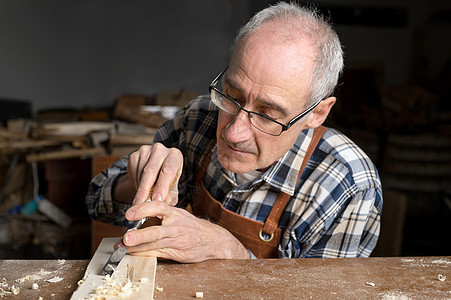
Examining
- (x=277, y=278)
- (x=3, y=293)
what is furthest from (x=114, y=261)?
(x=277, y=278)

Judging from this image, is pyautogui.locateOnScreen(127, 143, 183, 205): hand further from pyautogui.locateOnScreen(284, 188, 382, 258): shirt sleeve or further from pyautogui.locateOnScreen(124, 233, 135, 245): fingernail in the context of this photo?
pyautogui.locateOnScreen(284, 188, 382, 258): shirt sleeve

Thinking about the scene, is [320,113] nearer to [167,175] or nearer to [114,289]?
[167,175]

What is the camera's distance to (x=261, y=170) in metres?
1.92

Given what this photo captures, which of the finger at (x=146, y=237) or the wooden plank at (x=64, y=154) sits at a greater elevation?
the finger at (x=146, y=237)

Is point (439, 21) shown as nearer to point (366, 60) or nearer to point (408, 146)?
point (366, 60)

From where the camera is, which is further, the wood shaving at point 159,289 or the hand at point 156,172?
the hand at point 156,172

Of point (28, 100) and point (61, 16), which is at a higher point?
point (61, 16)

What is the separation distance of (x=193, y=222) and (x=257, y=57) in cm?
56

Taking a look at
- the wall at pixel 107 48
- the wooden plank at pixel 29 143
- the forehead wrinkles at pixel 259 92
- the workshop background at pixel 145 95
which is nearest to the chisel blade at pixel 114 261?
the forehead wrinkles at pixel 259 92

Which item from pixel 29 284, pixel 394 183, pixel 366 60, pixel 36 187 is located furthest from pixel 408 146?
pixel 29 284

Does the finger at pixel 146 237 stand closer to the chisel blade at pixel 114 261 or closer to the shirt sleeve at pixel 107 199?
the chisel blade at pixel 114 261

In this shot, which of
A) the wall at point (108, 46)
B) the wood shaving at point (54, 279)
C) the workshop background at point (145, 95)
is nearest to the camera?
the wood shaving at point (54, 279)

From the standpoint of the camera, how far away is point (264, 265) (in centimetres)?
147

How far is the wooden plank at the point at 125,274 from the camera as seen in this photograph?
1.21m
